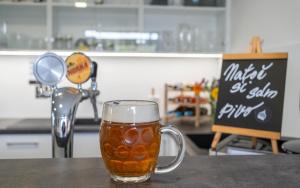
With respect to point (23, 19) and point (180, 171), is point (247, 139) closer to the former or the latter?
point (180, 171)

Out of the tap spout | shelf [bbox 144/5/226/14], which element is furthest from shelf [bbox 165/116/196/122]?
the tap spout

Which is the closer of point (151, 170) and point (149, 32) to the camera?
point (151, 170)

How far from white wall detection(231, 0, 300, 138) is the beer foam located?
1.17 metres

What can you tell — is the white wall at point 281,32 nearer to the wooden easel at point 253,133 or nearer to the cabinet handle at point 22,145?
the wooden easel at point 253,133

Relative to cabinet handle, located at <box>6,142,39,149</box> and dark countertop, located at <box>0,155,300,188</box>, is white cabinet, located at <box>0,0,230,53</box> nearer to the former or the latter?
cabinet handle, located at <box>6,142,39,149</box>

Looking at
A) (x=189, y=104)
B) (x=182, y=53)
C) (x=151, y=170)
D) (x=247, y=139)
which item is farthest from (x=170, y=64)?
(x=151, y=170)

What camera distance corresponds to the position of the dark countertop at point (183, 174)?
0.54 m

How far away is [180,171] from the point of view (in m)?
0.62

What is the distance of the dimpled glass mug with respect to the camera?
526mm

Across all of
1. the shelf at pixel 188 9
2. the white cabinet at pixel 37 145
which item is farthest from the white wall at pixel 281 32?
the white cabinet at pixel 37 145

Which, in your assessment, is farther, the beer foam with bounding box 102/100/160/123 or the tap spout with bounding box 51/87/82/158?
the tap spout with bounding box 51/87/82/158

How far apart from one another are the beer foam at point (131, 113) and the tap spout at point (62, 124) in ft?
1.03

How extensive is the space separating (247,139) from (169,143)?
2.34 feet

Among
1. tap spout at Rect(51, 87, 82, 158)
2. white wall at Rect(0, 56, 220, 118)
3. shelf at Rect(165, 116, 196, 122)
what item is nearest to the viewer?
tap spout at Rect(51, 87, 82, 158)
